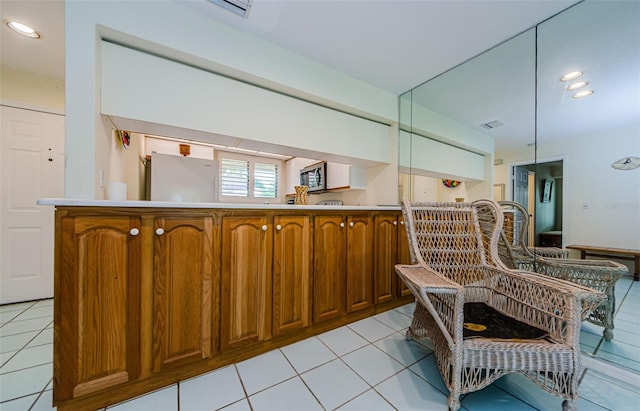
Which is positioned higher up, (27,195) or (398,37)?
(398,37)

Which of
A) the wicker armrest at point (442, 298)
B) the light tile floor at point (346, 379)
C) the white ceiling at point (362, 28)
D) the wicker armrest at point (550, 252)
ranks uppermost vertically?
the white ceiling at point (362, 28)

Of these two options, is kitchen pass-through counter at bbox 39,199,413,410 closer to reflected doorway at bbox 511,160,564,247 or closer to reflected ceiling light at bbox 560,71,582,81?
reflected doorway at bbox 511,160,564,247

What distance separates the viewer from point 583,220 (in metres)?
1.78

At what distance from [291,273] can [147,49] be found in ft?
6.13

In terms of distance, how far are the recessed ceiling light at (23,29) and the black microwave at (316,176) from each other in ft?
9.62

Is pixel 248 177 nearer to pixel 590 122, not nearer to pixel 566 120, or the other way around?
pixel 566 120

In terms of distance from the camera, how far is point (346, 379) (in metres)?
1.35

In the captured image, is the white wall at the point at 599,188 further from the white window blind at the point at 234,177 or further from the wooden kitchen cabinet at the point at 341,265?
the white window blind at the point at 234,177

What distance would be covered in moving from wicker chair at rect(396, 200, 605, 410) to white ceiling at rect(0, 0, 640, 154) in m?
1.13

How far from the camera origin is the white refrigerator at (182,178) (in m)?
2.84

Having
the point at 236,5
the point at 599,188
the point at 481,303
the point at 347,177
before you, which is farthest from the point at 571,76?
the point at 236,5

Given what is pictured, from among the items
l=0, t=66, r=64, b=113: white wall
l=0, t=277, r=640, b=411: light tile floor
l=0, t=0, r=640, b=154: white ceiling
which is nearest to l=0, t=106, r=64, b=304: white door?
l=0, t=66, r=64, b=113: white wall

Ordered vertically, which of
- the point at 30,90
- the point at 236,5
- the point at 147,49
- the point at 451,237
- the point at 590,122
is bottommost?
the point at 451,237

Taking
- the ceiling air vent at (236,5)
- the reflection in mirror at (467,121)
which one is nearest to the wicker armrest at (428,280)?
the reflection in mirror at (467,121)
